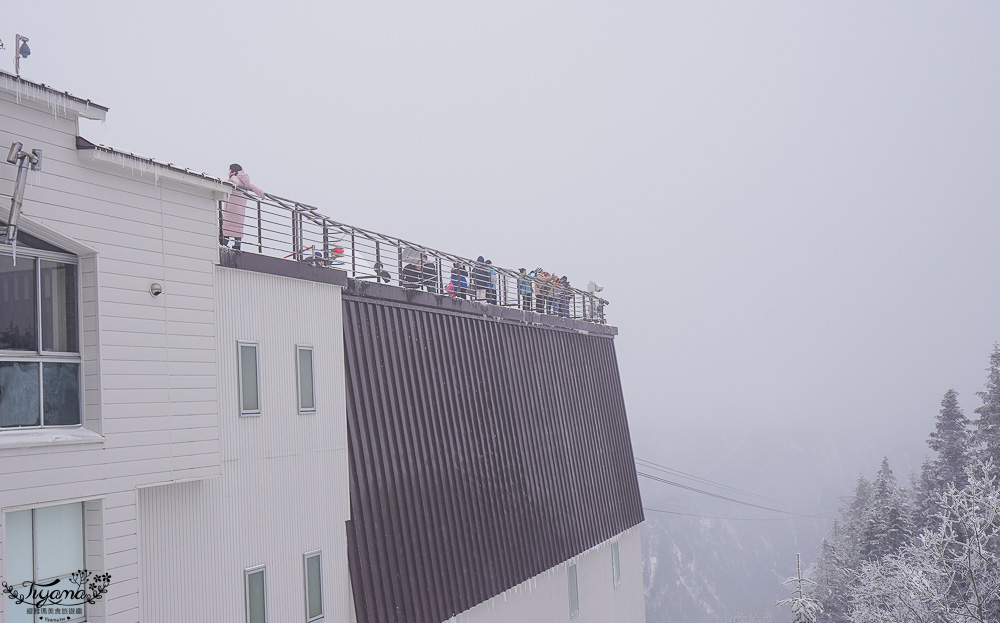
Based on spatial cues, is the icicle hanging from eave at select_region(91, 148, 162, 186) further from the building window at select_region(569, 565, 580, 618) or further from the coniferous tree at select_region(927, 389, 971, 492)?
the coniferous tree at select_region(927, 389, 971, 492)

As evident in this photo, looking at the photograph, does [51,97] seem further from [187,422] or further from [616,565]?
[616,565]

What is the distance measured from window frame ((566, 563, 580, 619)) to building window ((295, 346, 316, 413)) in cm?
956

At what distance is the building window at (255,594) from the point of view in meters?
9.48

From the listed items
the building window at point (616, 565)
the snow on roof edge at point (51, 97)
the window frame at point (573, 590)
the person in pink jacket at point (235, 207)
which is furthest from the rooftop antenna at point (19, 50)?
the building window at point (616, 565)

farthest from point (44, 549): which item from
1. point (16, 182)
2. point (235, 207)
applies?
point (235, 207)

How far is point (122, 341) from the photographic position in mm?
7777

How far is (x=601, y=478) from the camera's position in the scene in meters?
21.1

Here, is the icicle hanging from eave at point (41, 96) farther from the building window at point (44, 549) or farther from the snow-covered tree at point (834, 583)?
the snow-covered tree at point (834, 583)

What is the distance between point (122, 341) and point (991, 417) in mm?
41564

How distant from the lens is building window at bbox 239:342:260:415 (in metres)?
9.54

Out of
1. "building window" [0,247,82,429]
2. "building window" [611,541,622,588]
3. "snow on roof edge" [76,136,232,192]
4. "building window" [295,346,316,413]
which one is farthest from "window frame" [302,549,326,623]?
"building window" [611,541,622,588]

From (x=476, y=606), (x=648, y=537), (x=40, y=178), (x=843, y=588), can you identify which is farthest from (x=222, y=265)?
(x=648, y=537)

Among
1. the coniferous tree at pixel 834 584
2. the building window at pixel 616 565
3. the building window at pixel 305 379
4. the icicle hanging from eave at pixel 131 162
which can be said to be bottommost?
the coniferous tree at pixel 834 584

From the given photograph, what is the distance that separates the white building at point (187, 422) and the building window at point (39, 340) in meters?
0.02
